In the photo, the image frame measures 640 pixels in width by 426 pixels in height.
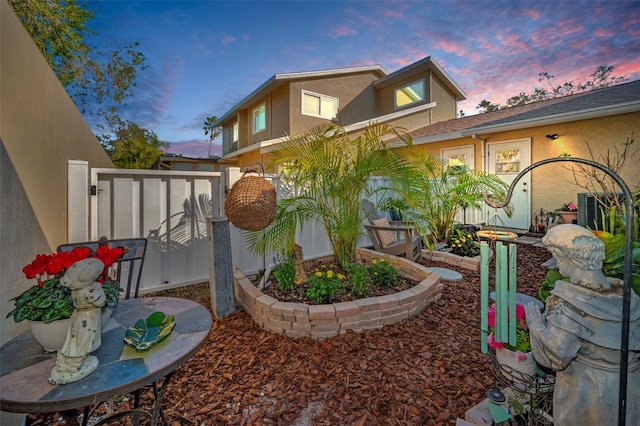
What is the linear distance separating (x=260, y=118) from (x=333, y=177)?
9.31 meters

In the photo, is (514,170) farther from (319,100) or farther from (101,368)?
(101,368)

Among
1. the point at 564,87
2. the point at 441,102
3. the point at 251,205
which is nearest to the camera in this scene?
the point at 251,205

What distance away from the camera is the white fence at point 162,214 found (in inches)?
112

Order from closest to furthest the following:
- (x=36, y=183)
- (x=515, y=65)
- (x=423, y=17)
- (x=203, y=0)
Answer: (x=36, y=183)
(x=203, y=0)
(x=423, y=17)
(x=515, y=65)

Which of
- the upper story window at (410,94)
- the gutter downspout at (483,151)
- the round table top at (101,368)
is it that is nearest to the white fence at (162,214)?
the round table top at (101,368)

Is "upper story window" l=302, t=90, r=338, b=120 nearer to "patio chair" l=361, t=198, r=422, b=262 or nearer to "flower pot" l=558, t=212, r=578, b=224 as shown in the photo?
"patio chair" l=361, t=198, r=422, b=262

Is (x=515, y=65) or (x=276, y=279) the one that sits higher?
(x=515, y=65)

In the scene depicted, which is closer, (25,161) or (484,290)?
(484,290)

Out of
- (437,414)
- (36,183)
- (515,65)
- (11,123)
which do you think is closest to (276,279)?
(437,414)

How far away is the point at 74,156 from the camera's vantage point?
3.43 meters

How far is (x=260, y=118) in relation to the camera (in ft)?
37.1

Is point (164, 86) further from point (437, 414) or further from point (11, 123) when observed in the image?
point (437, 414)

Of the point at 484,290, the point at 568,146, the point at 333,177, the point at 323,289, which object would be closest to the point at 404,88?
the point at 568,146

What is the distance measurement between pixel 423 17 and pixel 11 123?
7076 mm
